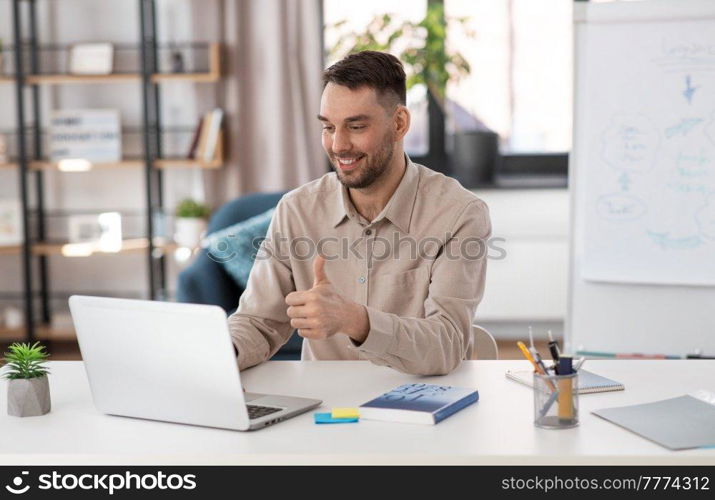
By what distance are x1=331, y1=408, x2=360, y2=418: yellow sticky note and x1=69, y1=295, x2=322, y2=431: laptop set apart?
0.22 ft

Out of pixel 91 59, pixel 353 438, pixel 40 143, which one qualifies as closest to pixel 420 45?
pixel 91 59

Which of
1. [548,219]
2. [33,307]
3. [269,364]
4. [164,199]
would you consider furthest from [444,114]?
[269,364]

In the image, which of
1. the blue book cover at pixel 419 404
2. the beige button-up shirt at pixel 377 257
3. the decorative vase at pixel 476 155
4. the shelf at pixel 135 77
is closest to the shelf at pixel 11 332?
the shelf at pixel 135 77

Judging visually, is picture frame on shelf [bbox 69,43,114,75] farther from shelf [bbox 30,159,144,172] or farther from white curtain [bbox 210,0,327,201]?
white curtain [bbox 210,0,327,201]

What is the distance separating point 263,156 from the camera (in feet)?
15.1

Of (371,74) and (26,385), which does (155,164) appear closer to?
(371,74)

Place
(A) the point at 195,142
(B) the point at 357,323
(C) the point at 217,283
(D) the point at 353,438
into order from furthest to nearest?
1. (A) the point at 195,142
2. (C) the point at 217,283
3. (B) the point at 357,323
4. (D) the point at 353,438

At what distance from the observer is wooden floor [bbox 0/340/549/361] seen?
15.0ft

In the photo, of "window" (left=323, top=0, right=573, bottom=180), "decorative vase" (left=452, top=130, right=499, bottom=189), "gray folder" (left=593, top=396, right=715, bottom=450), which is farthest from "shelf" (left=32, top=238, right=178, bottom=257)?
"gray folder" (left=593, top=396, right=715, bottom=450)

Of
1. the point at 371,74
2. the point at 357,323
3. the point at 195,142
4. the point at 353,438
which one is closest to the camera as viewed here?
the point at 353,438

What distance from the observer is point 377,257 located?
6.73 ft

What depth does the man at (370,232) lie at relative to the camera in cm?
197

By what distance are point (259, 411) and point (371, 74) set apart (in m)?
0.84

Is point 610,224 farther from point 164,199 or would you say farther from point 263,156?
point 164,199
